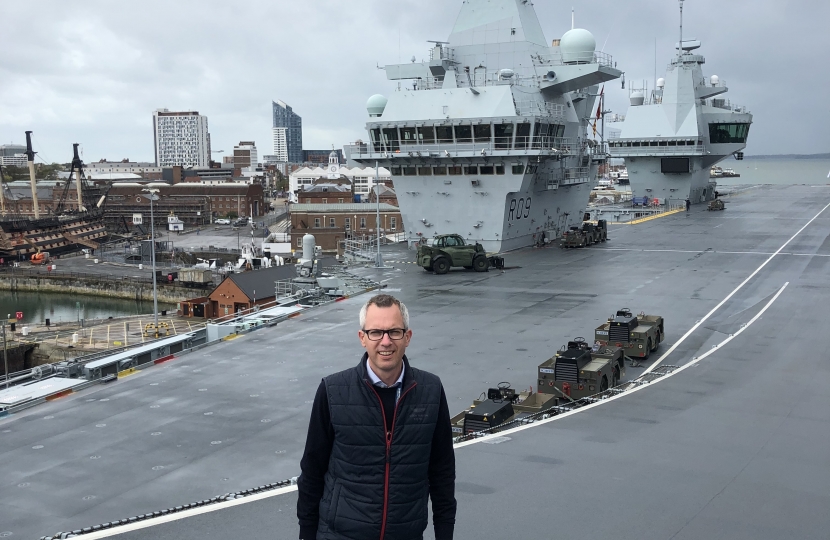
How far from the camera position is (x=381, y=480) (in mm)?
4578

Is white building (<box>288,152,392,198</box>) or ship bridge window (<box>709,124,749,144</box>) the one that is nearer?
ship bridge window (<box>709,124,749,144</box>)

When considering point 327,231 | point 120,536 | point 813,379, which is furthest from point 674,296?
point 327,231

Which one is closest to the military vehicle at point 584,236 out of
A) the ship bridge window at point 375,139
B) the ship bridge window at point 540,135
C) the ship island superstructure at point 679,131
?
the ship bridge window at point 540,135

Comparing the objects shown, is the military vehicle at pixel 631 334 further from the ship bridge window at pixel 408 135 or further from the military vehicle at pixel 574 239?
the military vehicle at pixel 574 239

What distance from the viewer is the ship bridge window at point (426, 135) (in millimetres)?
35094

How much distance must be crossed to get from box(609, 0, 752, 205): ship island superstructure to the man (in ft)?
229

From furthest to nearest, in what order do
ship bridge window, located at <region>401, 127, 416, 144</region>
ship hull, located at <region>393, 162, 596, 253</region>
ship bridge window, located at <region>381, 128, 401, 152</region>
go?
ship bridge window, located at <region>381, 128, 401, 152</region> < ship bridge window, located at <region>401, 127, 416, 144</region> < ship hull, located at <region>393, 162, 596, 253</region>

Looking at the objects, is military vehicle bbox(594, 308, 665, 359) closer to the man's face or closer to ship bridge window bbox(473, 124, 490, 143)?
the man's face

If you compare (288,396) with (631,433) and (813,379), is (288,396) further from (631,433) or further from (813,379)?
(813,379)

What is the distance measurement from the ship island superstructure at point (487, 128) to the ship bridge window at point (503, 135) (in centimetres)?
4

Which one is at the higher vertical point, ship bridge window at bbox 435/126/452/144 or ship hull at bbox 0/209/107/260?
ship bridge window at bbox 435/126/452/144

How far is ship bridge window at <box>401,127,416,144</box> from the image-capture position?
35.7 m

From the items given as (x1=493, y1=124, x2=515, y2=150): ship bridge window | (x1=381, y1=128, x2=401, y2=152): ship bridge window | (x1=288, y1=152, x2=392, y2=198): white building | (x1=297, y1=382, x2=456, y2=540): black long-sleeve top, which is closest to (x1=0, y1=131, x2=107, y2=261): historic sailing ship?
(x1=288, y1=152, x2=392, y2=198): white building

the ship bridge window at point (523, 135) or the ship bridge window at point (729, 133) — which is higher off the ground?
the ship bridge window at point (729, 133)
